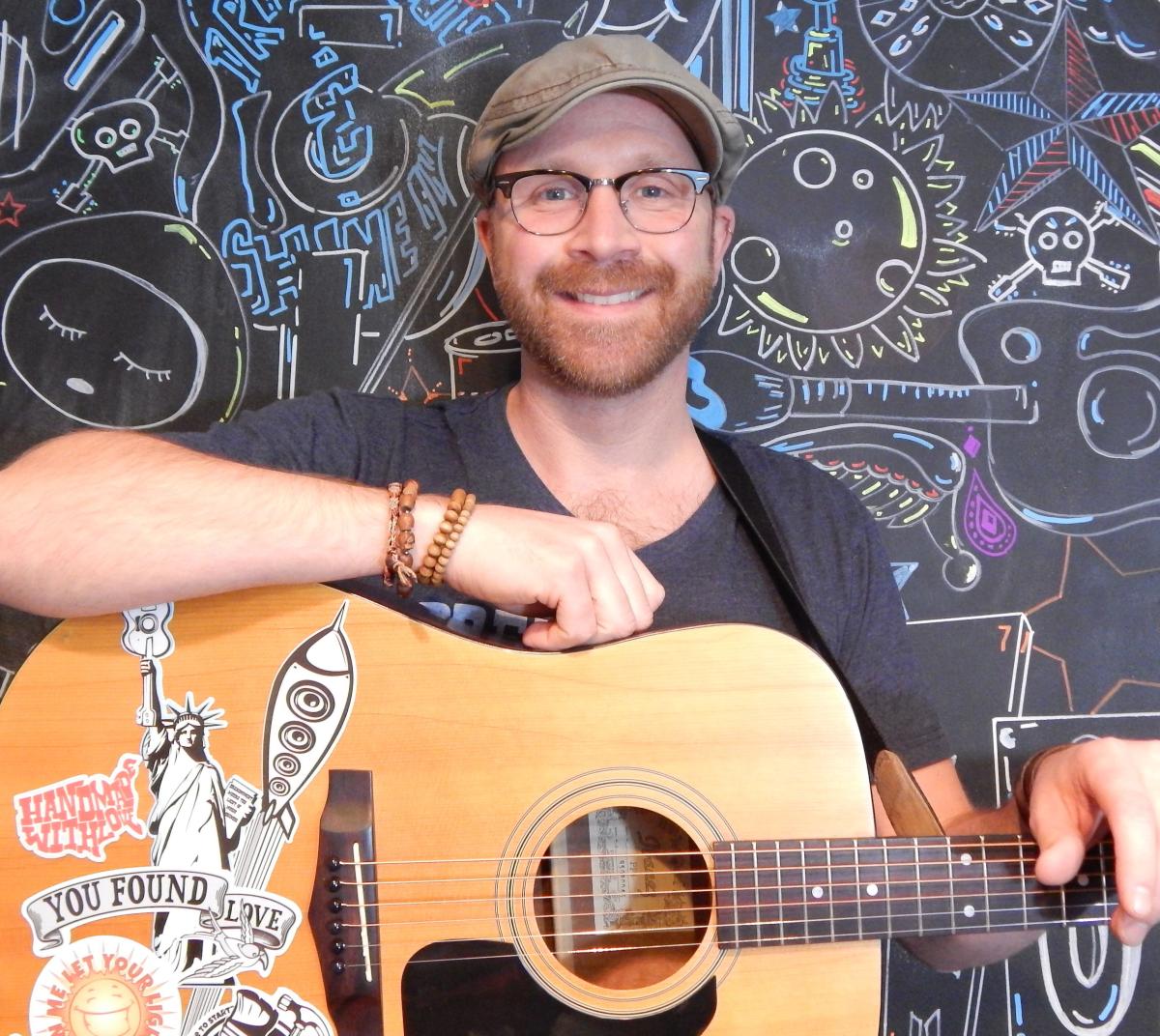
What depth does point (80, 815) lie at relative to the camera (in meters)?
1.12

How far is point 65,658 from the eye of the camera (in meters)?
1.16

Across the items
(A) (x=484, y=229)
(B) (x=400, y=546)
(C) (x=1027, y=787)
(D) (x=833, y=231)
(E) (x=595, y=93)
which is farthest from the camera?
(D) (x=833, y=231)

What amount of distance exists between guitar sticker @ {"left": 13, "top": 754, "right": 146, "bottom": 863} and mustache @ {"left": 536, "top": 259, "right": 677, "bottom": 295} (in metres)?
0.98

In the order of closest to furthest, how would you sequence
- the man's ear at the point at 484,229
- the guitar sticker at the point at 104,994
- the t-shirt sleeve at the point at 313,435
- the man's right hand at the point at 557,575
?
the guitar sticker at the point at 104,994
the man's right hand at the point at 557,575
the t-shirt sleeve at the point at 313,435
the man's ear at the point at 484,229

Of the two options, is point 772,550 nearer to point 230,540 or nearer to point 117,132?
point 230,540

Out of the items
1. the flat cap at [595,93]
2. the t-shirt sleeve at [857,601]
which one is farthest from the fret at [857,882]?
the flat cap at [595,93]

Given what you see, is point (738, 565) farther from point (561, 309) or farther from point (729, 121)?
point (729, 121)

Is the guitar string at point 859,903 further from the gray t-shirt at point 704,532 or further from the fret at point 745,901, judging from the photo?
the gray t-shirt at point 704,532

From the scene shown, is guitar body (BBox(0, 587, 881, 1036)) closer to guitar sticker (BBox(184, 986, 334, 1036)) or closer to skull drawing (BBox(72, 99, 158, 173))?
guitar sticker (BBox(184, 986, 334, 1036))

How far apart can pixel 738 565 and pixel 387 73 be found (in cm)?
119

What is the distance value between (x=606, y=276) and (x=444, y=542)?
612mm

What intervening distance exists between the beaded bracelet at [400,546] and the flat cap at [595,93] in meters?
0.72

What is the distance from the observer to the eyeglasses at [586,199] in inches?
63.2

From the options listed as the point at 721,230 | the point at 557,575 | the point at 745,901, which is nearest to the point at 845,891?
the point at 745,901
